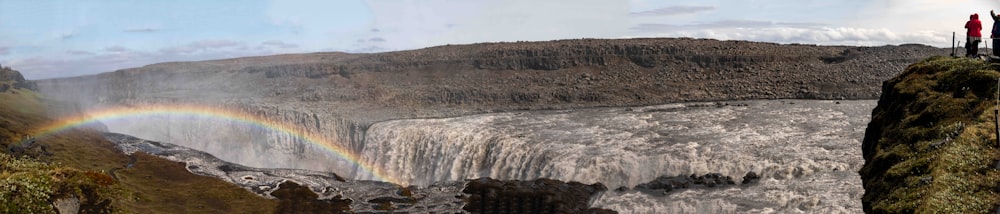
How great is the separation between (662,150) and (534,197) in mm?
7606

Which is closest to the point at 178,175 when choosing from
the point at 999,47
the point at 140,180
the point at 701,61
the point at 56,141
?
the point at 140,180

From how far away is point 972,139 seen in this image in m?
16.5

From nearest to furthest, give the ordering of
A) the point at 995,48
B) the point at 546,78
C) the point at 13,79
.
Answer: the point at 995,48
the point at 546,78
the point at 13,79

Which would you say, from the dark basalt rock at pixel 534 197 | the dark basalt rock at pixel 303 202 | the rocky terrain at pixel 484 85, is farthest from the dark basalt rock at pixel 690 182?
the rocky terrain at pixel 484 85

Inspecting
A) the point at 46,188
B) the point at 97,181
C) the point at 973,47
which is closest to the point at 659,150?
the point at 973,47

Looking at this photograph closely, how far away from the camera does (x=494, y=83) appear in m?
81.8

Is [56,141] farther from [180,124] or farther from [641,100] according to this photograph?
[641,100]

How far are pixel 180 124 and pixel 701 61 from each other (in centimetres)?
5452

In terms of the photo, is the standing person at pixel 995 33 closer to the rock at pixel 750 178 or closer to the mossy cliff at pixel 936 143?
the mossy cliff at pixel 936 143

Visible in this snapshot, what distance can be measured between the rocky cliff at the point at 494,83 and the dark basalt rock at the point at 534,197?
23316 mm

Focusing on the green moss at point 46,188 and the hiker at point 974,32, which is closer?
the green moss at point 46,188

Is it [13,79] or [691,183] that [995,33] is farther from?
[13,79]

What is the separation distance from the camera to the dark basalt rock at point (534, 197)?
34562 millimetres

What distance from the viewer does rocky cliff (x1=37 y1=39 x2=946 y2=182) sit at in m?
67.1
